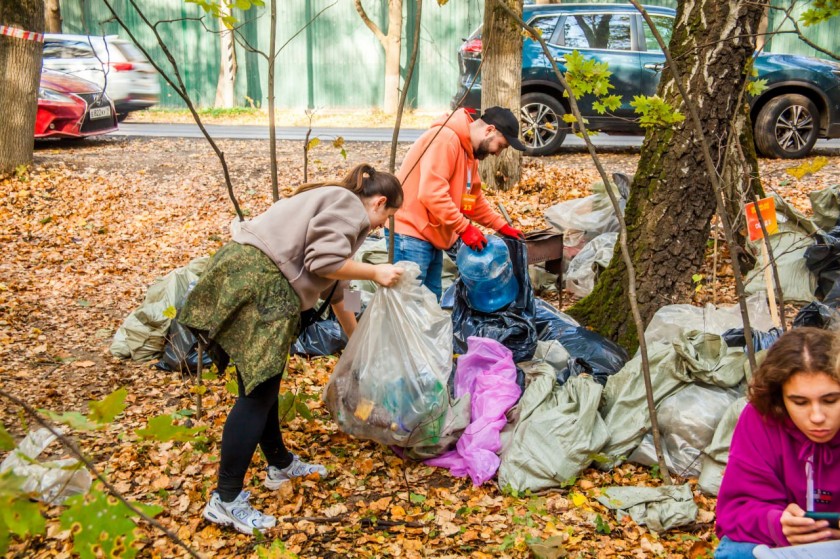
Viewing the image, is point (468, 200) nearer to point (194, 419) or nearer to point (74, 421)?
point (194, 419)

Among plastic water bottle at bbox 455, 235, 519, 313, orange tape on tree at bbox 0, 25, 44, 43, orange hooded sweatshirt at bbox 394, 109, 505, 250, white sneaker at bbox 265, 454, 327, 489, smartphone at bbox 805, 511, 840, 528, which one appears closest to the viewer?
smartphone at bbox 805, 511, 840, 528

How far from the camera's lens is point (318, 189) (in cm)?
282

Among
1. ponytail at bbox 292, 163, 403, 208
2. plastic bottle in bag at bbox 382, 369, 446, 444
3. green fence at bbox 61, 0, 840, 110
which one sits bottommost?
plastic bottle in bag at bbox 382, 369, 446, 444

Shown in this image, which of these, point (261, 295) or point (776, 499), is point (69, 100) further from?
point (776, 499)

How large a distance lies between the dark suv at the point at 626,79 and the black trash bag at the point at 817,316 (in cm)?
492

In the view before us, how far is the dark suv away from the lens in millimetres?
8906

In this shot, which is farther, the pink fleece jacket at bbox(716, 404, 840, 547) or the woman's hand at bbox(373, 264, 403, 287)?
the woman's hand at bbox(373, 264, 403, 287)

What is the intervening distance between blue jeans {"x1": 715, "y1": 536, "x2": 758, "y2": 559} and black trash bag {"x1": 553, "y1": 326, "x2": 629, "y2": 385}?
1.79 meters

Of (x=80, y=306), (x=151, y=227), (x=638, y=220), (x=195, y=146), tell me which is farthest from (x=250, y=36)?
(x=638, y=220)

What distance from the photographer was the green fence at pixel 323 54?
1939 centimetres

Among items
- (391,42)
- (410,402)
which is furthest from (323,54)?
(410,402)

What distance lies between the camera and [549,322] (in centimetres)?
436

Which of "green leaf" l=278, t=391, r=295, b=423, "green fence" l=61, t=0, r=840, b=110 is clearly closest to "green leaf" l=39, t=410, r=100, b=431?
"green leaf" l=278, t=391, r=295, b=423

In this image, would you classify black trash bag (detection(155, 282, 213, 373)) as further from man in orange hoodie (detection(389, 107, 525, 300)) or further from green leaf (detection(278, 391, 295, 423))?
man in orange hoodie (detection(389, 107, 525, 300))
